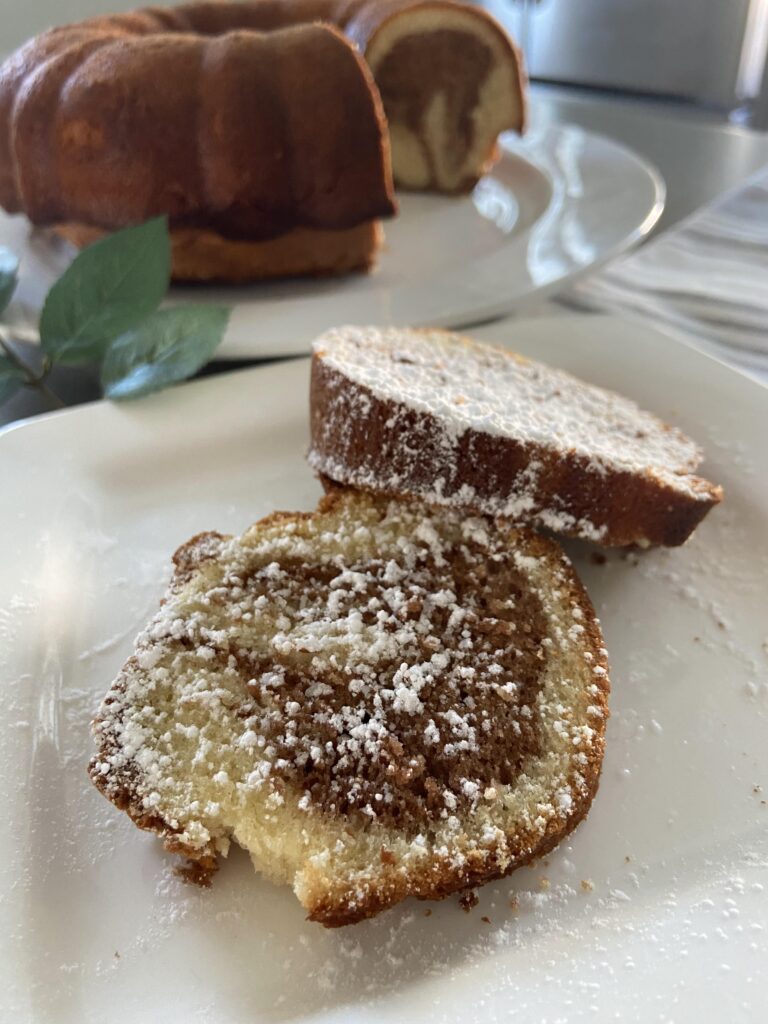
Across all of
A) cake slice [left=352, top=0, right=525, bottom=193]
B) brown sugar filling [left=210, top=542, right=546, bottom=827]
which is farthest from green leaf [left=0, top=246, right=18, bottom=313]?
cake slice [left=352, top=0, right=525, bottom=193]

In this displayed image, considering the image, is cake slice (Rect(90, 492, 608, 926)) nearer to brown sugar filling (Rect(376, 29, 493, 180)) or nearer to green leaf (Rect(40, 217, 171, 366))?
green leaf (Rect(40, 217, 171, 366))

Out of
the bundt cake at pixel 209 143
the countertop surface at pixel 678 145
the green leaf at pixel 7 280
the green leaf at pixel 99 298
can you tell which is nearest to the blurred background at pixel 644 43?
the countertop surface at pixel 678 145

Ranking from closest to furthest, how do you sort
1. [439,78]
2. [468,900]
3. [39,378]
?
[468,900]
[39,378]
[439,78]

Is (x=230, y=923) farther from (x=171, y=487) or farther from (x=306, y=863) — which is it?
(x=171, y=487)

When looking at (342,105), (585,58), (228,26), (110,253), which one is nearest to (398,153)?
(228,26)

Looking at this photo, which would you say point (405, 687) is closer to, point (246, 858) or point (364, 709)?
point (364, 709)

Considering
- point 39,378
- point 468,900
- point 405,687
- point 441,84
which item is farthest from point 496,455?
point 441,84
